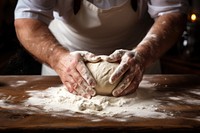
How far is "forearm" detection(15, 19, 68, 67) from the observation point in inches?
48.2

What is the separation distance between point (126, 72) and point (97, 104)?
17cm

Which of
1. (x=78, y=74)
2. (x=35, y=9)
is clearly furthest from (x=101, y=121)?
(x=35, y=9)

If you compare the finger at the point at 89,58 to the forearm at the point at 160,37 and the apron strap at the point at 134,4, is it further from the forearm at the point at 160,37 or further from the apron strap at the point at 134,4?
the apron strap at the point at 134,4

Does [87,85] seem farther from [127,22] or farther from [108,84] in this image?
[127,22]

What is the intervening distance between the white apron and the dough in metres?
0.40

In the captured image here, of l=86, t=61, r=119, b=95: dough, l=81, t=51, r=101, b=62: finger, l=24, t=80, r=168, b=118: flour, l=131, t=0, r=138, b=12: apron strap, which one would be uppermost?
l=131, t=0, r=138, b=12: apron strap

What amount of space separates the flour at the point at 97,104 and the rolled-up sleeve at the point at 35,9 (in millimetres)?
386

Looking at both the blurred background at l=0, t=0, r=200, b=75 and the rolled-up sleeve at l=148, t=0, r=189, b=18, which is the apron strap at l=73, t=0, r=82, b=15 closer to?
the rolled-up sleeve at l=148, t=0, r=189, b=18

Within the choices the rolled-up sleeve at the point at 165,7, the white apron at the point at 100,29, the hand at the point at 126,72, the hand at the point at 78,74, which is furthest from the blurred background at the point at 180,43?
the hand at the point at 126,72

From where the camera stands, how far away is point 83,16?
149 centimetres

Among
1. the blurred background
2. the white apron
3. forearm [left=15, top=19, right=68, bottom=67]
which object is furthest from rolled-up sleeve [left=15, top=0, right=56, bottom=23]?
the blurred background

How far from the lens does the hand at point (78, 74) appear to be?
1.08m

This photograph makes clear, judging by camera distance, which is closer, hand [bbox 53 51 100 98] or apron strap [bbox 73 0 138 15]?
hand [bbox 53 51 100 98]

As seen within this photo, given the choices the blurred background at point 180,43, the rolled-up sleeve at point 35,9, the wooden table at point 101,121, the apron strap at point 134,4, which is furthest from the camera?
the blurred background at point 180,43
